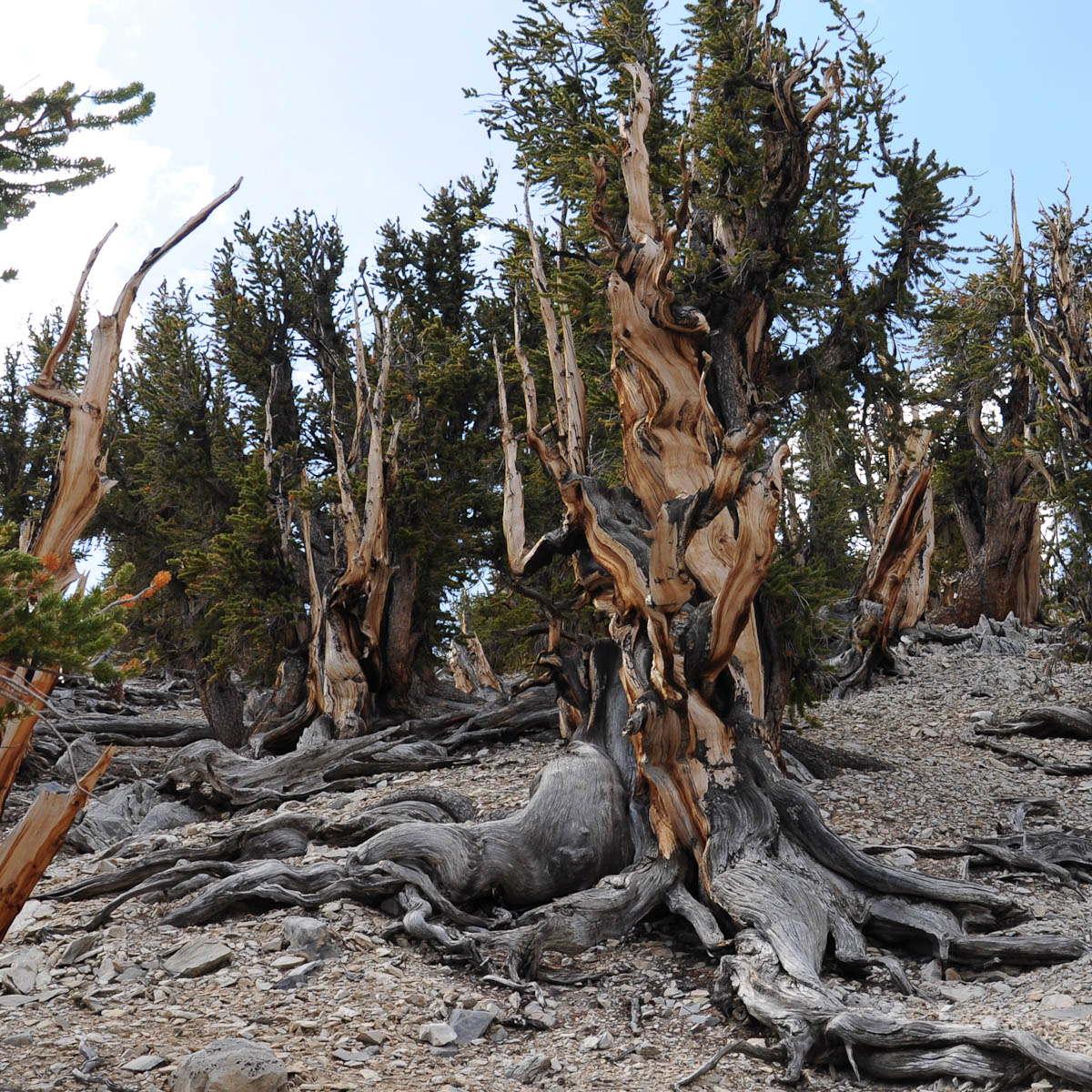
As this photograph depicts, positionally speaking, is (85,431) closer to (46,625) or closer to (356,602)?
(46,625)

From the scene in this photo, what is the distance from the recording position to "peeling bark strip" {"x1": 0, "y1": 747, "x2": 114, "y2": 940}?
9.58 feet

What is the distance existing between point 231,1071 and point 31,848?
39.6 inches

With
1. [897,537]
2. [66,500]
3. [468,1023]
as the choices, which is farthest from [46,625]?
[897,537]

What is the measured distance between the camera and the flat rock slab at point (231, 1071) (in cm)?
243

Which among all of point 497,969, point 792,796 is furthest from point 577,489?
point 497,969

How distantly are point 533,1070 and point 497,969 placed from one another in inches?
29.5

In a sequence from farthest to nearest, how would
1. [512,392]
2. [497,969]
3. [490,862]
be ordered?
1. [512,392]
2. [490,862]
3. [497,969]

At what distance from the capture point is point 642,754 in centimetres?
452

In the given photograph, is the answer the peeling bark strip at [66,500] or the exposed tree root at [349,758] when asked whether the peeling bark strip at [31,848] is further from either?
the exposed tree root at [349,758]

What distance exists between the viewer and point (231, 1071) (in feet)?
8.04

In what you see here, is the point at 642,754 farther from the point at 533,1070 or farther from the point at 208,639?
the point at 208,639

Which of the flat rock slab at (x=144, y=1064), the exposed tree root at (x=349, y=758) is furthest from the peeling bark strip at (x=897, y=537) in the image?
the flat rock slab at (x=144, y=1064)

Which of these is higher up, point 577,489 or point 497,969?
point 577,489

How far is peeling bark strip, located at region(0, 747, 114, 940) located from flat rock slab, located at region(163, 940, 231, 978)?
615mm
